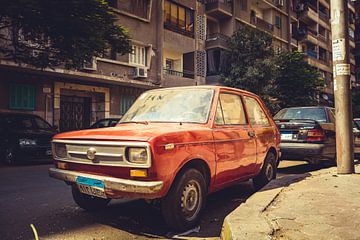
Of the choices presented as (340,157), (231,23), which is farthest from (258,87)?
(340,157)

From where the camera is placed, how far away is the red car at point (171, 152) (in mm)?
3211

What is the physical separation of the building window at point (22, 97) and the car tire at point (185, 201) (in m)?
12.9

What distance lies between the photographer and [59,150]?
13.1 feet

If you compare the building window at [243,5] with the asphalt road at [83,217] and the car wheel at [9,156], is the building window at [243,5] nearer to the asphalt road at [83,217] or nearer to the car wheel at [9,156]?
the car wheel at [9,156]

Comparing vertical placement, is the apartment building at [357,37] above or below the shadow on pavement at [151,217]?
above

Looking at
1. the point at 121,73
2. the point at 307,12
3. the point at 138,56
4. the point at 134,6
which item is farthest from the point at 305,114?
the point at 307,12

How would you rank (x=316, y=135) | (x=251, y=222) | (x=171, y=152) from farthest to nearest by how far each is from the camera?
(x=316, y=135)
(x=171, y=152)
(x=251, y=222)

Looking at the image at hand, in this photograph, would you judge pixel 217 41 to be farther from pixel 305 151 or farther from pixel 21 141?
pixel 305 151

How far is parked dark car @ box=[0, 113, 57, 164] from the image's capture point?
31.9 ft

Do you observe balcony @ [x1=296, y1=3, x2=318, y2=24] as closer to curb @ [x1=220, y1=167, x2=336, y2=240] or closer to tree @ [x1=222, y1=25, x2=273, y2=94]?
tree @ [x1=222, y1=25, x2=273, y2=94]

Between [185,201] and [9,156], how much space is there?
26.9ft

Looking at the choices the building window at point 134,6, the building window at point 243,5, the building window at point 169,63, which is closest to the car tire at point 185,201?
the building window at point 134,6

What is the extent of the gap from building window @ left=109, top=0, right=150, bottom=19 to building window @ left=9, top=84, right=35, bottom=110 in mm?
6464

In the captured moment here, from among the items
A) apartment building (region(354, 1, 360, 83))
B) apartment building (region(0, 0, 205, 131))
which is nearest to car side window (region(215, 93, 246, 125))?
apartment building (region(0, 0, 205, 131))
